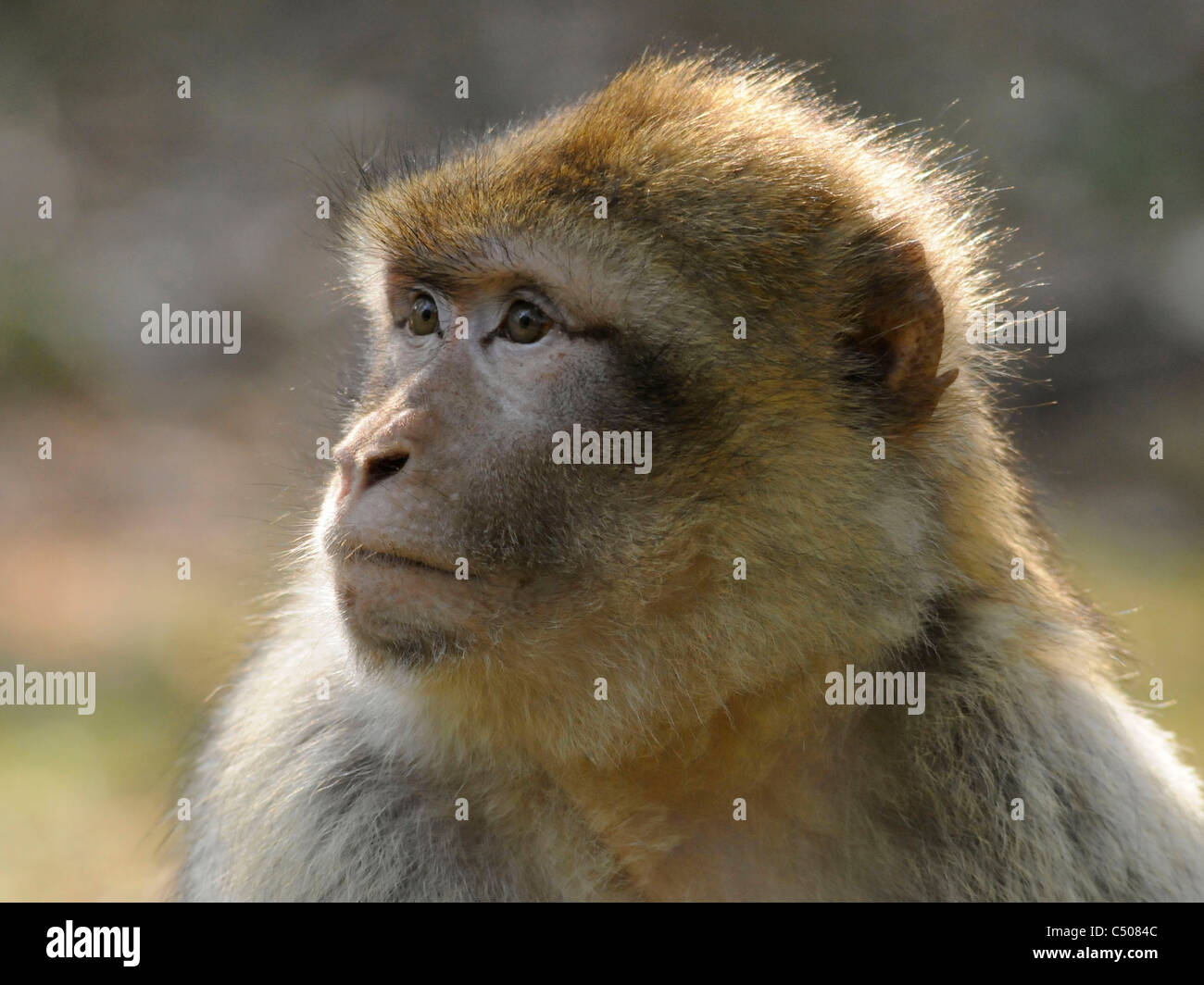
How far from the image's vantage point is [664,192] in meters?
3.62

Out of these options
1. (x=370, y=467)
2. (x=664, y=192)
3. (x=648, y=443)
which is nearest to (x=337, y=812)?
(x=370, y=467)

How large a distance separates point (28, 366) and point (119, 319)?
811mm

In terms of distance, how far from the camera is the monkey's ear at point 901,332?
3.68 m

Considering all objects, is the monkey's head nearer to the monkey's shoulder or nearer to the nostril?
the nostril

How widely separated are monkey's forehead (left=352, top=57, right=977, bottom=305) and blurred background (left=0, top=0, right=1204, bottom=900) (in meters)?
5.49

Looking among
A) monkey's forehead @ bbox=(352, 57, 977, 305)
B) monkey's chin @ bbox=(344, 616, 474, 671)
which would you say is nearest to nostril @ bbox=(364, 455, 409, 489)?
monkey's chin @ bbox=(344, 616, 474, 671)

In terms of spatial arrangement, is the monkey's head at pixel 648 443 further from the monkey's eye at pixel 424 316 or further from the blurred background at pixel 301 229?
the blurred background at pixel 301 229

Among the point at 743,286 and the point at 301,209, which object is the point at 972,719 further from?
the point at 301,209

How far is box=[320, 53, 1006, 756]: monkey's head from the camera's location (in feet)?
11.1

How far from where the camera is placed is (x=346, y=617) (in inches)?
136

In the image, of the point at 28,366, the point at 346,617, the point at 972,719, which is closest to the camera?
the point at 346,617

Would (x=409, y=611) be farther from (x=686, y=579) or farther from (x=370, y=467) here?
(x=686, y=579)

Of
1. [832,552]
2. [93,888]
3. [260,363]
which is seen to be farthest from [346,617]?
[260,363]

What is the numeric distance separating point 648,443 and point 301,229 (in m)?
8.63
